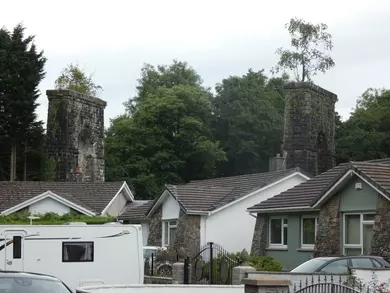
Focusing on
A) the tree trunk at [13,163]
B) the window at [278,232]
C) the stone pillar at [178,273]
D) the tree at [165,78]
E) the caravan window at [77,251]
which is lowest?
the stone pillar at [178,273]

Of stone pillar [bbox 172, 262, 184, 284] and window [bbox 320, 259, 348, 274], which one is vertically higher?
window [bbox 320, 259, 348, 274]

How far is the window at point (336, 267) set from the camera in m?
22.4

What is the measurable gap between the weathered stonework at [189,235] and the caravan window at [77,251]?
1645cm

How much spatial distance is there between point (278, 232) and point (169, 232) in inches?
336

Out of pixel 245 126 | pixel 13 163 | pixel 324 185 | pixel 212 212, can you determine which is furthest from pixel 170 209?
pixel 245 126

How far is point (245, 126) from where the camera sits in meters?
73.5

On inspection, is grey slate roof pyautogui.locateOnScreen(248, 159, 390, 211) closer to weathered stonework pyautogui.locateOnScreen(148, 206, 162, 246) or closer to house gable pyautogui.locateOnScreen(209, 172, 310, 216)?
house gable pyautogui.locateOnScreen(209, 172, 310, 216)

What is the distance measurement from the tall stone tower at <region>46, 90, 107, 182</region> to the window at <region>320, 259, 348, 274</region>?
29907 mm

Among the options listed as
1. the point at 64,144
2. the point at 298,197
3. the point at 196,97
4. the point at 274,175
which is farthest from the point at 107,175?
the point at 298,197

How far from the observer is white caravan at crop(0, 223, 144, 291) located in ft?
71.2

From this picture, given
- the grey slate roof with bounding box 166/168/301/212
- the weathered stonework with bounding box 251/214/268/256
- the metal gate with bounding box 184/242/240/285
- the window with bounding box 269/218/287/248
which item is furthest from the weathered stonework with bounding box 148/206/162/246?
the metal gate with bounding box 184/242/240/285

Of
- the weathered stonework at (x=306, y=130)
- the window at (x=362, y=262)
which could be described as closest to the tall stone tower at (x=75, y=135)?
the weathered stonework at (x=306, y=130)

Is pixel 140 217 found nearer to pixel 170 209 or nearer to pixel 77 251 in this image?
pixel 170 209

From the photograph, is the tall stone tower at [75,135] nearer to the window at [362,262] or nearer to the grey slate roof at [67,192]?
the grey slate roof at [67,192]
